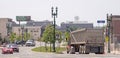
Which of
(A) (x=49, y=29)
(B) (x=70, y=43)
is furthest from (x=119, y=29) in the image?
(B) (x=70, y=43)

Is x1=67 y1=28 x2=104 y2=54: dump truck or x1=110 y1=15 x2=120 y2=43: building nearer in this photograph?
x1=67 y1=28 x2=104 y2=54: dump truck

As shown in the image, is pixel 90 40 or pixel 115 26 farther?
pixel 115 26

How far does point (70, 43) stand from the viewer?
57.7 meters

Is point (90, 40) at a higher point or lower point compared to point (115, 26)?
lower

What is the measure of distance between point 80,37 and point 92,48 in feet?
6.65

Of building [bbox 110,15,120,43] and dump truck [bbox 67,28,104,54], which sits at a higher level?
building [bbox 110,15,120,43]

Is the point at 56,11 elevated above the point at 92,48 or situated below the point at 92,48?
above

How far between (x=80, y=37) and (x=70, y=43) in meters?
5.98

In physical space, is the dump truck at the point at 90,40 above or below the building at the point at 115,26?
below

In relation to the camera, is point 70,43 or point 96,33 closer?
point 96,33

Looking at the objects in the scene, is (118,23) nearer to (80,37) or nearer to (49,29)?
(49,29)

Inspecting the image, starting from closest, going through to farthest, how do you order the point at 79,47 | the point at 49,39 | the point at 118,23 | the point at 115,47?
the point at 79,47, the point at 115,47, the point at 49,39, the point at 118,23

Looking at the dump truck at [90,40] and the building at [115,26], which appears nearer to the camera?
the dump truck at [90,40]

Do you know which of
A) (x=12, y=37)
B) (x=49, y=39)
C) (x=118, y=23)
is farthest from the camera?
(x=12, y=37)
